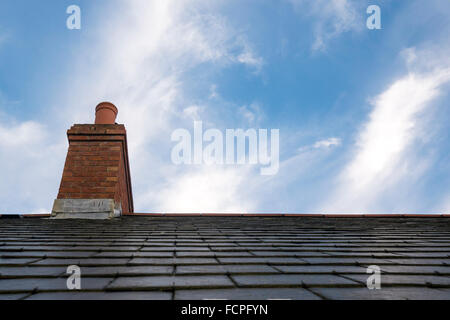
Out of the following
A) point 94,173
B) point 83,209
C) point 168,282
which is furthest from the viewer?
point 94,173

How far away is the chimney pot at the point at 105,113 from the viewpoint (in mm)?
5746

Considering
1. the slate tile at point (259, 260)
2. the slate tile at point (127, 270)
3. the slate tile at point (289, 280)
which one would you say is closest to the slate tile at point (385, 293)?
the slate tile at point (289, 280)

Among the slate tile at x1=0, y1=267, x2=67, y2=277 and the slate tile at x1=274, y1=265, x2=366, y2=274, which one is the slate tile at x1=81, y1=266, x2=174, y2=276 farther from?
the slate tile at x1=274, y1=265, x2=366, y2=274

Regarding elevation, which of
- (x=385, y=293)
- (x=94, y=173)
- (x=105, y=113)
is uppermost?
(x=105, y=113)

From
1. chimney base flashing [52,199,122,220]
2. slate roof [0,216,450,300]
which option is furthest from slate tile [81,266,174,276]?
chimney base flashing [52,199,122,220]

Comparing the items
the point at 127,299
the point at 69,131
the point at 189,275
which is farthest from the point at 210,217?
the point at 127,299

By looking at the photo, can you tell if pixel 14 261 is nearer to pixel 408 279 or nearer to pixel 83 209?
pixel 408 279

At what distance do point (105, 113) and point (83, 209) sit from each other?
226 centimetres

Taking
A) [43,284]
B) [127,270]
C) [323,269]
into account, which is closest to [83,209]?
[127,270]

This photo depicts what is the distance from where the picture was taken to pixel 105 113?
19.1ft

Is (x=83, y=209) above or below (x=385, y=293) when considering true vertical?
above
